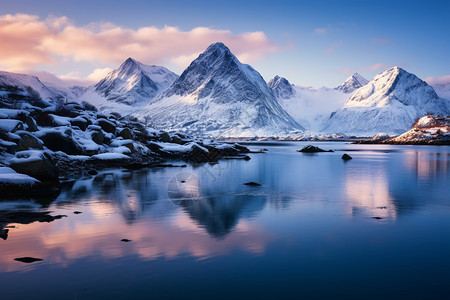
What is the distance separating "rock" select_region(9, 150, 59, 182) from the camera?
776 inches

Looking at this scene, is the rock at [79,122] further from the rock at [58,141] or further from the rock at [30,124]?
the rock at [58,141]

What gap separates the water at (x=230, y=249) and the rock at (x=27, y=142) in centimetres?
1128

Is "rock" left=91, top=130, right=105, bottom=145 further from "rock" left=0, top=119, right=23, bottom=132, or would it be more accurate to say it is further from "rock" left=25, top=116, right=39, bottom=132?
"rock" left=0, top=119, right=23, bottom=132

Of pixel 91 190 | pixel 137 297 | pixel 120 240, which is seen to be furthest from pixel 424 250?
pixel 91 190

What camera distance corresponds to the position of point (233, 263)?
9.20 m

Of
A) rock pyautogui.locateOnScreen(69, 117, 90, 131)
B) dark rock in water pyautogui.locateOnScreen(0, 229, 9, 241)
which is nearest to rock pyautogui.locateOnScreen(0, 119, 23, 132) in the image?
rock pyautogui.locateOnScreen(69, 117, 90, 131)

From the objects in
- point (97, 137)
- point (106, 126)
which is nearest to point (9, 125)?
point (97, 137)

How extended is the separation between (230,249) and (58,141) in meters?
26.5

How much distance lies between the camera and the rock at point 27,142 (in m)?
27.7

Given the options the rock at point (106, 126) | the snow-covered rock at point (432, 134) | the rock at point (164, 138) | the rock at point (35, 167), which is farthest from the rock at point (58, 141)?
the snow-covered rock at point (432, 134)

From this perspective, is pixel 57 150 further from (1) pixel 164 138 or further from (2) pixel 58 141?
(1) pixel 164 138

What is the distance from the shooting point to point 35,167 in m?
19.9

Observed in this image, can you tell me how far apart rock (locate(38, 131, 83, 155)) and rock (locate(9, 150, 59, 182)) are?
11011 mm

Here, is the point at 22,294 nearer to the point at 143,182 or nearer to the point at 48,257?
the point at 48,257
